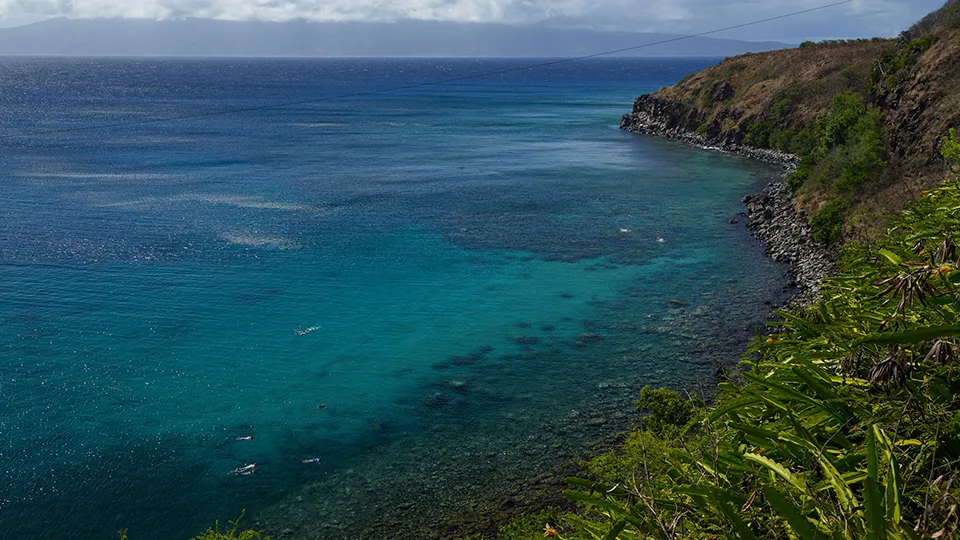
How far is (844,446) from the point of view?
25.3ft

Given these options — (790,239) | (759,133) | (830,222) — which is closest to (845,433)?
(830,222)

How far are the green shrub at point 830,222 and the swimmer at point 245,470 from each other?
31.7 metres

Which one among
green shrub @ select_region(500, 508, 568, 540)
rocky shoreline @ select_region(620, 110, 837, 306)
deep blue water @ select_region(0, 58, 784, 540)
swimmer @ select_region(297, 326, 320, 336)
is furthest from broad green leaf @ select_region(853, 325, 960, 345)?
swimmer @ select_region(297, 326, 320, 336)

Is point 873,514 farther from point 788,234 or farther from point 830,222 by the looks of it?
point 788,234

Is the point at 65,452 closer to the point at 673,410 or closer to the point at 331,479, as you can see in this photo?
the point at 331,479

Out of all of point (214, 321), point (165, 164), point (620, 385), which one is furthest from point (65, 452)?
point (165, 164)

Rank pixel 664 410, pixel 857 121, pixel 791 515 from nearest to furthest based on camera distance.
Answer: pixel 791 515 → pixel 664 410 → pixel 857 121

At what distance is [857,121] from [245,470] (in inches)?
1802

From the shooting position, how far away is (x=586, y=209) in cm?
5556

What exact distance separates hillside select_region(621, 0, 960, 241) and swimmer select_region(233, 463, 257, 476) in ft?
59.4

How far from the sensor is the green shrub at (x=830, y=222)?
129 ft

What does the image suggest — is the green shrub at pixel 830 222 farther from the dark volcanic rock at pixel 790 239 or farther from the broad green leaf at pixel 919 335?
the broad green leaf at pixel 919 335

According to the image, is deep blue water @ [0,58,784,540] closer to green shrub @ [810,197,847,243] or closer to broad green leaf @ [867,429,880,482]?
green shrub @ [810,197,847,243]

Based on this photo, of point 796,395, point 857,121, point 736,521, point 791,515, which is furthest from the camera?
point 857,121
